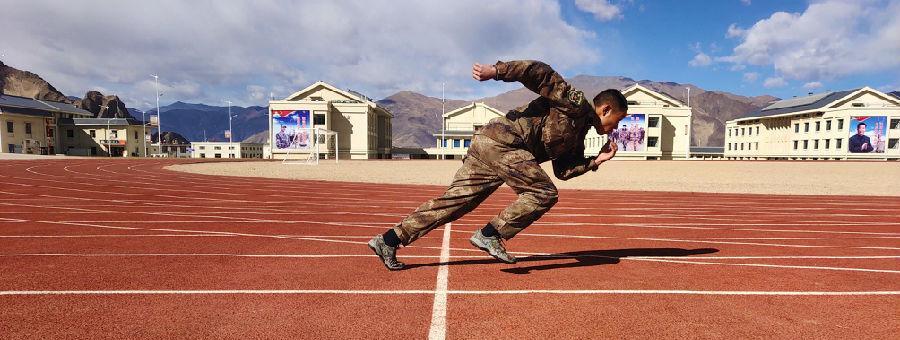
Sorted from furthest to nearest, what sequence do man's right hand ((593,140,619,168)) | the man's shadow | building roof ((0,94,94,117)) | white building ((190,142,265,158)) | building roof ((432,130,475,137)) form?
white building ((190,142,265,158)) → building roof ((432,130,475,137)) → building roof ((0,94,94,117)) → the man's shadow → man's right hand ((593,140,619,168))

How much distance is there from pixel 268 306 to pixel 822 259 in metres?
5.18

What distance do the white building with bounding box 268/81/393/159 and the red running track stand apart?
46.8 m

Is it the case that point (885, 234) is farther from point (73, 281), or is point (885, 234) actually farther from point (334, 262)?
point (73, 281)

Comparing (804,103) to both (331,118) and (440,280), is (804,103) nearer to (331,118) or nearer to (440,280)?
(331,118)

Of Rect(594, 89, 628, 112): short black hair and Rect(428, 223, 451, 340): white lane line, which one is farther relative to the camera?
Rect(594, 89, 628, 112): short black hair

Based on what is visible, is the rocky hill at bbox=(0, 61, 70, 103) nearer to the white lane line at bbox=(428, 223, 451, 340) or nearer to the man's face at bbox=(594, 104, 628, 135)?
the white lane line at bbox=(428, 223, 451, 340)

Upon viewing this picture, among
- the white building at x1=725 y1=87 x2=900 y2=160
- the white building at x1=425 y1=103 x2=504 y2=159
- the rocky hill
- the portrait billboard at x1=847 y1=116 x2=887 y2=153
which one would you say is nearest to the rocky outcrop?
the rocky hill

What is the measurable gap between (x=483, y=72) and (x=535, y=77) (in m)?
0.36

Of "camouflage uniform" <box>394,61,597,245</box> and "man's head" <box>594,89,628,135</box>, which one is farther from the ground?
"man's head" <box>594,89,628,135</box>

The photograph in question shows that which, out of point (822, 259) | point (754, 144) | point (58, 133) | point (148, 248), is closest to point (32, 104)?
point (58, 133)

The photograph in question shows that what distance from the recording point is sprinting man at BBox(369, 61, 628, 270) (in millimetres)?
3326

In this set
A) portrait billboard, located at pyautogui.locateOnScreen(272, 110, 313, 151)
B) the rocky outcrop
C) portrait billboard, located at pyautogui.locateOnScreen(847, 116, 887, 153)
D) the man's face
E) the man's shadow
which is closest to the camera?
the man's face

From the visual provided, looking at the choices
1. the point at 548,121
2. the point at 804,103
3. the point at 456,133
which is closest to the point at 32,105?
the point at 456,133

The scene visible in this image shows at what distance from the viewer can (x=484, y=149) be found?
136 inches
